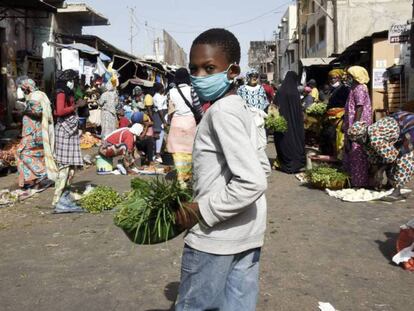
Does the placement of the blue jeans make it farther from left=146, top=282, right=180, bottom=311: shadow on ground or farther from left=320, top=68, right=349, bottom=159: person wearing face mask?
left=320, top=68, right=349, bottom=159: person wearing face mask

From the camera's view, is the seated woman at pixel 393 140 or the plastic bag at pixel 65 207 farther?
the plastic bag at pixel 65 207

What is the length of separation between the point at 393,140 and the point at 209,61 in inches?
207

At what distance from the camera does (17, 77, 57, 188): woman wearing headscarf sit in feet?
23.6

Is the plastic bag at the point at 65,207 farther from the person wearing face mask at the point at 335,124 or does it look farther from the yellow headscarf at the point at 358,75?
the person wearing face mask at the point at 335,124

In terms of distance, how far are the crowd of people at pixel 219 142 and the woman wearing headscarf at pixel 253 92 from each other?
0.02 meters

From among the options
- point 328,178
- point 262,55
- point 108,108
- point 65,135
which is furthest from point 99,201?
point 262,55

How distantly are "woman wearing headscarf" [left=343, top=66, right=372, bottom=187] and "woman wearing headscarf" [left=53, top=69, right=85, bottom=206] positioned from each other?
421cm

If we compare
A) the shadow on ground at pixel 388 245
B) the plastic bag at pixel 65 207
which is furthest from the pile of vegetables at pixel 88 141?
the shadow on ground at pixel 388 245

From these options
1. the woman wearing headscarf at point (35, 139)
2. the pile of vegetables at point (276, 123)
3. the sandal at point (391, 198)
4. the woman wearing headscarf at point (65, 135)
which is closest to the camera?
the woman wearing headscarf at point (65, 135)

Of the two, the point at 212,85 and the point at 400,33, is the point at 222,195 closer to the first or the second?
the point at 212,85

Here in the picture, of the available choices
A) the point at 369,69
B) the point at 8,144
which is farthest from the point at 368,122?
the point at 369,69

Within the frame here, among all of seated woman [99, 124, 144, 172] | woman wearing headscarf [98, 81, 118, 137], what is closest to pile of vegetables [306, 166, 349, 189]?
seated woman [99, 124, 144, 172]

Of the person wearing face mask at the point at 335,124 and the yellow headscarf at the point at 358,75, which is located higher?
the yellow headscarf at the point at 358,75

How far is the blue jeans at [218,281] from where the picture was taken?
7.27 feet
